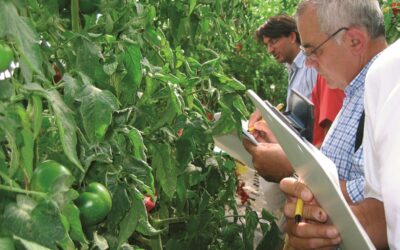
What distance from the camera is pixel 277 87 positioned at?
6449mm

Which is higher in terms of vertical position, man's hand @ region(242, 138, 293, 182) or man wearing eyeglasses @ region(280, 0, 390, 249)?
man wearing eyeglasses @ region(280, 0, 390, 249)

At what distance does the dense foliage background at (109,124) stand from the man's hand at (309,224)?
23 centimetres

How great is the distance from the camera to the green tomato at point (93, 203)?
80cm

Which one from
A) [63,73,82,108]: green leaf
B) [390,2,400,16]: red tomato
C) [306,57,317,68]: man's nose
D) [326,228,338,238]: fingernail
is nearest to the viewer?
[63,73,82,108]: green leaf

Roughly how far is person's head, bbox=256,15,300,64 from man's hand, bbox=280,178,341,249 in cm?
205

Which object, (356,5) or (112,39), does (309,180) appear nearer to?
(112,39)

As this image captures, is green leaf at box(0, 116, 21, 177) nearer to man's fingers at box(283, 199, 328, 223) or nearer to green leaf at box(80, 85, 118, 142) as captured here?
green leaf at box(80, 85, 118, 142)

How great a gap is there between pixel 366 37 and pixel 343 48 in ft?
0.24

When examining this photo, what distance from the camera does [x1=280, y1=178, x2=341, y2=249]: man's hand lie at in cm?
128

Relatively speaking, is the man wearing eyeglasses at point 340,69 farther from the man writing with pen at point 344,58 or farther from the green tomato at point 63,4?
the green tomato at point 63,4

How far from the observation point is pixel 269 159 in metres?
1.72

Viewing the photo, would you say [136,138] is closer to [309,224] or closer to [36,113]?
[36,113]

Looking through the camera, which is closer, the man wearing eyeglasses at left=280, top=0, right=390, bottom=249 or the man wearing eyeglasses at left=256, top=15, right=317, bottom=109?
the man wearing eyeglasses at left=280, top=0, right=390, bottom=249

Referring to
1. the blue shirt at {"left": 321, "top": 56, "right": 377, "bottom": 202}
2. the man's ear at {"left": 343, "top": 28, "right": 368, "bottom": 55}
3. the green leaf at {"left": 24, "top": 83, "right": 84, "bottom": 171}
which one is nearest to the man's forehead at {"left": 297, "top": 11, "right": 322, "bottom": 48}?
the man's ear at {"left": 343, "top": 28, "right": 368, "bottom": 55}
